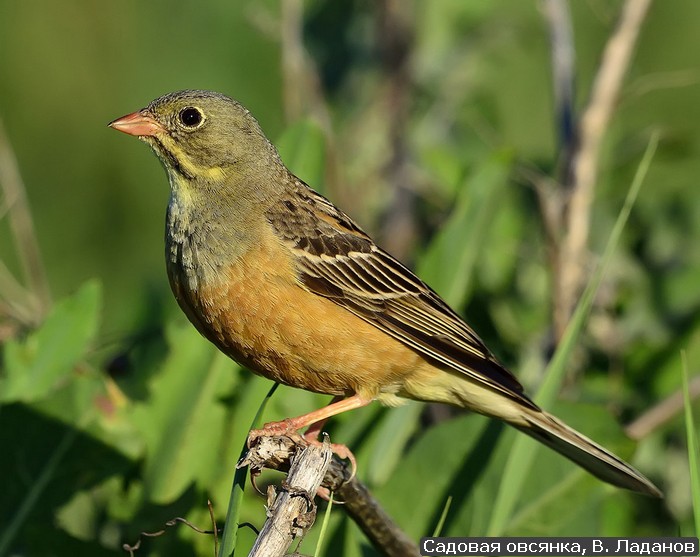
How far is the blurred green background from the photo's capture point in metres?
5.74

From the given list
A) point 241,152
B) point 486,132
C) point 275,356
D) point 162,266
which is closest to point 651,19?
point 486,132

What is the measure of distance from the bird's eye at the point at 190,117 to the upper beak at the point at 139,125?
0.10 m

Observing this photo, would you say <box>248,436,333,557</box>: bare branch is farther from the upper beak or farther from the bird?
the upper beak

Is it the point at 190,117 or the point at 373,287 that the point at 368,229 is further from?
the point at 190,117

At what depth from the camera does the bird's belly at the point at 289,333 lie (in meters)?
4.75

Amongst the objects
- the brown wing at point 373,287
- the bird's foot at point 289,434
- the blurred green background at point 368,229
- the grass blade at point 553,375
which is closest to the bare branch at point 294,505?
the bird's foot at point 289,434

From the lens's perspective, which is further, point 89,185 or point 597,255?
point 89,185

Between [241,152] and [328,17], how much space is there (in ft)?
14.5

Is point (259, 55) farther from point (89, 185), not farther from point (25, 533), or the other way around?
point (25, 533)

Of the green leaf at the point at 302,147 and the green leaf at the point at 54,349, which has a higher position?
the green leaf at the point at 302,147

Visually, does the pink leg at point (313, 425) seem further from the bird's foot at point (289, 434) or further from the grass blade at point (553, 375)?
the grass blade at point (553, 375)

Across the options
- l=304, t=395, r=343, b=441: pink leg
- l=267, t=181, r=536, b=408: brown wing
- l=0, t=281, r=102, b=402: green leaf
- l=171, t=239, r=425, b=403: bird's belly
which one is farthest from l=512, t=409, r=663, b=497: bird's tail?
l=0, t=281, r=102, b=402: green leaf

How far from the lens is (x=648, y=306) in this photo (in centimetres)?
716

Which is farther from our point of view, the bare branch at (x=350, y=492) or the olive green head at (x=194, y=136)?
the olive green head at (x=194, y=136)
